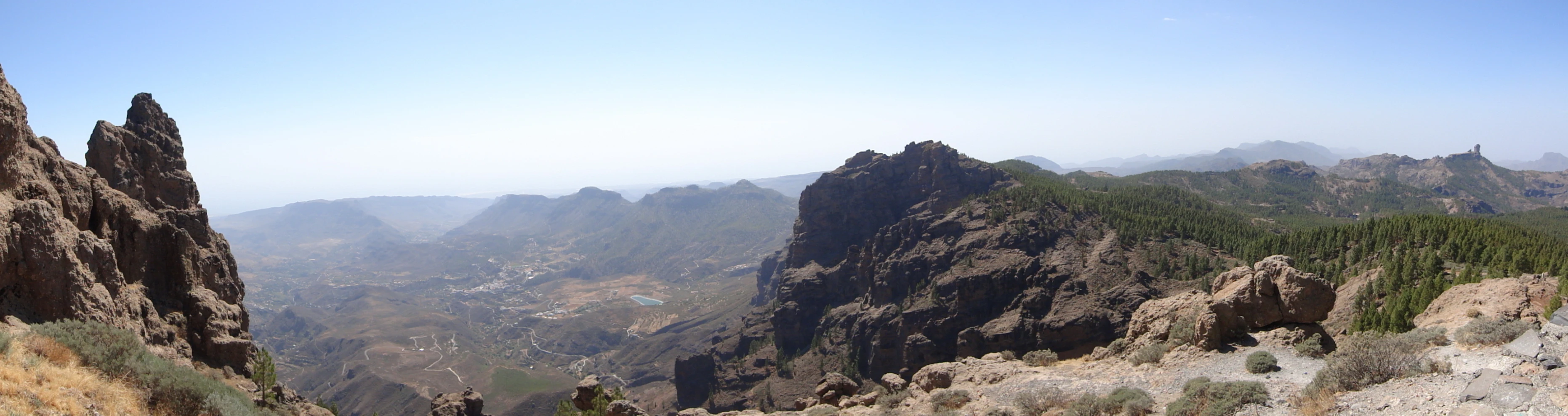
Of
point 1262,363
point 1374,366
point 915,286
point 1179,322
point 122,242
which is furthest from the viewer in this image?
point 915,286

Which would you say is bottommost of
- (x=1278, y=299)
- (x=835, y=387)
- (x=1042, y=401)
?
(x=835, y=387)

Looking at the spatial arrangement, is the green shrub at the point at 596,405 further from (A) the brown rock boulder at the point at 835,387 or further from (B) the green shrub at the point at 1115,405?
(B) the green shrub at the point at 1115,405

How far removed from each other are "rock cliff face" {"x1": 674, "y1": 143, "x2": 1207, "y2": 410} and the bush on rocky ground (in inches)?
1255

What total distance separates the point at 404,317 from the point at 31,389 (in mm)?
191586

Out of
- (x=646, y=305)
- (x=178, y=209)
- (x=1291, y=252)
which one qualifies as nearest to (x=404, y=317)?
(x=646, y=305)

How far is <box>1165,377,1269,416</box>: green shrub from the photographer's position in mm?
16484

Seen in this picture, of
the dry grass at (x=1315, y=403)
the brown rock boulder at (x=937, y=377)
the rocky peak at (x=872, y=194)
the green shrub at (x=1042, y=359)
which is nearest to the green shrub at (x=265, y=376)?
the brown rock boulder at (x=937, y=377)

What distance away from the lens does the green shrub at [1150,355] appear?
23.2 metres

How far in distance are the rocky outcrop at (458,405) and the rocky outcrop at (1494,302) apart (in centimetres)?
4355

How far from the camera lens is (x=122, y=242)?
25.9 m

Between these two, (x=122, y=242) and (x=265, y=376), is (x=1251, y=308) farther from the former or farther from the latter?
(x=122, y=242)

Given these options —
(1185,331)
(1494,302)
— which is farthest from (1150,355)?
(1494,302)

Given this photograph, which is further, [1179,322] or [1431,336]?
[1179,322]

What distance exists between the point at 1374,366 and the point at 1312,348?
5413 millimetres
